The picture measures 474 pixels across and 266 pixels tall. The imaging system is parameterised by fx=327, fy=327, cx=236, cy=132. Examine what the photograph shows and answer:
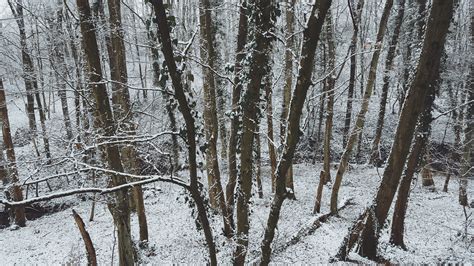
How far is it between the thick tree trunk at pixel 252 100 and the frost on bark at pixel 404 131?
263 cm

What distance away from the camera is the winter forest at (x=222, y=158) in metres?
3.77

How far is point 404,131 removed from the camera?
5.90 metres

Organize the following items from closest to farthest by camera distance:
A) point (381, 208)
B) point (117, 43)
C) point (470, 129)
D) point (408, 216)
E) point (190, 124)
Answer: point (190, 124) < point (381, 208) < point (117, 43) < point (408, 216) < point (470, 129)

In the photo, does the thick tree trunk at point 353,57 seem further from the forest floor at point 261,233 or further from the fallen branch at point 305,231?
the fallen branch at point 305,231

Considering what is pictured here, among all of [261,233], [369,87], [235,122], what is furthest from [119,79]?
[369,87]

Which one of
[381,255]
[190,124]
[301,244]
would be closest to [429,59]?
[381,255]

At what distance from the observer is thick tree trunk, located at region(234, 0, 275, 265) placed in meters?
4.48

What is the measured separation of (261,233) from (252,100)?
6596mm

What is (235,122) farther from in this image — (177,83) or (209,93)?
(177,83)

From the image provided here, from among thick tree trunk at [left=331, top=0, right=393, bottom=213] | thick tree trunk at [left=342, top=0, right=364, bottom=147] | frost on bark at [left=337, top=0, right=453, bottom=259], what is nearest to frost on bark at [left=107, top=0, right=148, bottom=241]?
frost on bark at [left=337, top=0, right=453, bottom=259]

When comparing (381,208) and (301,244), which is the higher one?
(381,208)

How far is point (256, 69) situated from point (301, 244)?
6.22 metres

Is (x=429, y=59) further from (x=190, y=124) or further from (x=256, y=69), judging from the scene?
(x=190, y=124)

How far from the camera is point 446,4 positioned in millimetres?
5031
